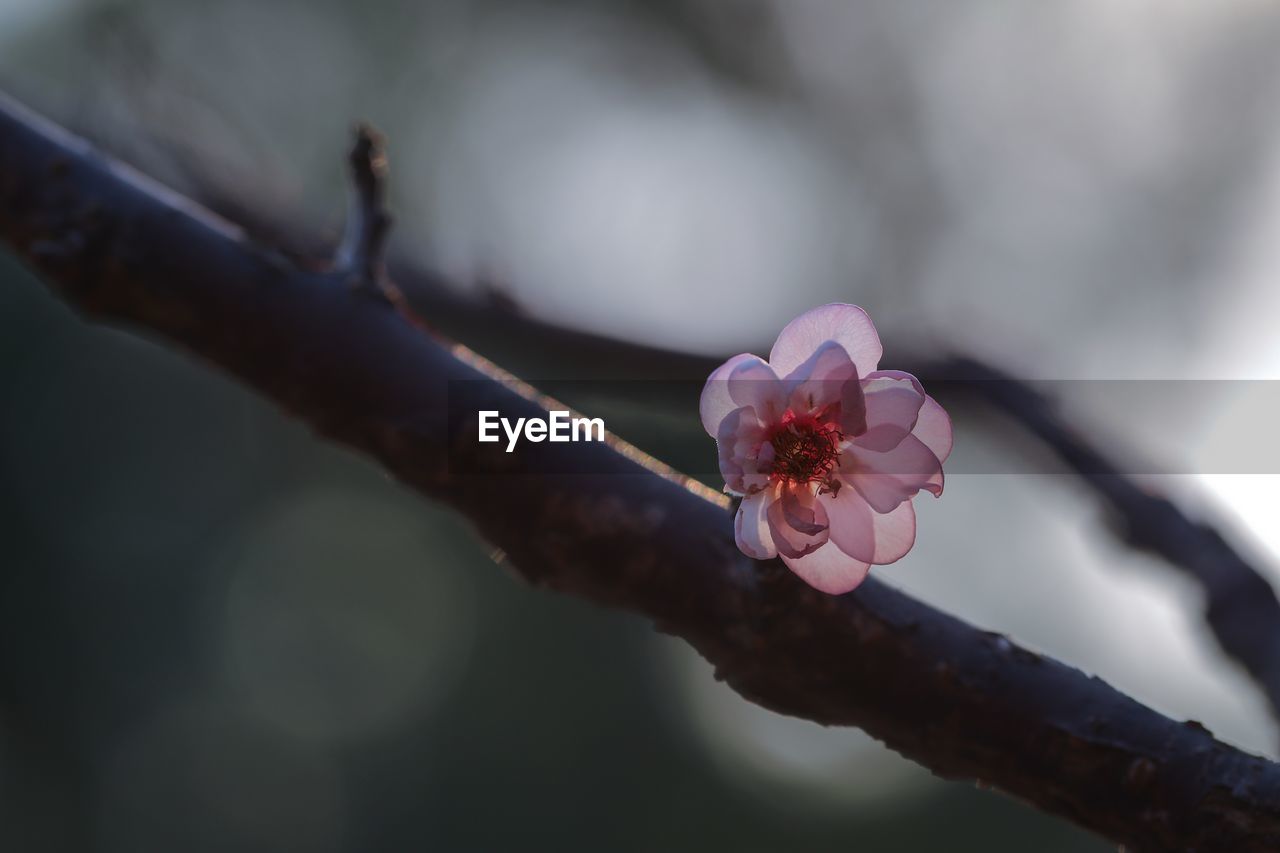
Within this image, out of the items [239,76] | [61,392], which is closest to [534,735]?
[61,392]

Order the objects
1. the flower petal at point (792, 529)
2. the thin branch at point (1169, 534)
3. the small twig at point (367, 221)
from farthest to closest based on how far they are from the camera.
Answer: the thin branch at point (1169, 534), the small twig at point (367, 221), the flower petal at point (792, 529)

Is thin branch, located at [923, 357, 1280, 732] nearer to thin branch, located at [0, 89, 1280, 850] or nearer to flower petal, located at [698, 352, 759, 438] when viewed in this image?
thin branch, located at [0, 89, 1280, 850]

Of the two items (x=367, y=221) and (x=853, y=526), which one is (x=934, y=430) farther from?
(x=367, y=221)

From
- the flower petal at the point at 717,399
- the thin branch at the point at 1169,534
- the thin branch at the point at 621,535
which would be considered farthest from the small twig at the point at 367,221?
the thin branch at the point at 1169,534

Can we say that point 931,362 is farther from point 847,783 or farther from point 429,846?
point 847,783

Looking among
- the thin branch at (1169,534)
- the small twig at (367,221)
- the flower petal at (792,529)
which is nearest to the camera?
the flower petal at (792,529)

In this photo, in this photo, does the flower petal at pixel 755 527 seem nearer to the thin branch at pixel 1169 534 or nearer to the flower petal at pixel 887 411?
the flower petal at pixel 887 411

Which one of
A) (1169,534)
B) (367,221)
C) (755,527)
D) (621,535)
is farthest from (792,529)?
(1169,534)

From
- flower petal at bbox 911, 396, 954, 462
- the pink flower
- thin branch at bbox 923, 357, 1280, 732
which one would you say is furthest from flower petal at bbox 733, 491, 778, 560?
thin branch at bbox 923, 357, 1280, 732
